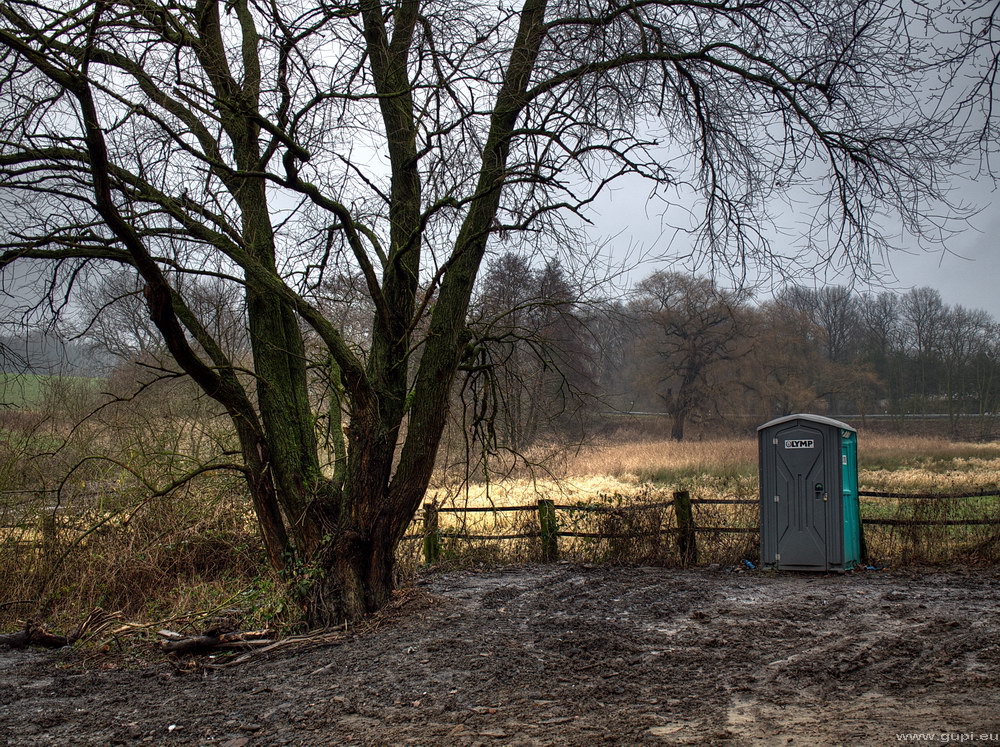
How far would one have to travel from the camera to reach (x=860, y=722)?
4176 mm

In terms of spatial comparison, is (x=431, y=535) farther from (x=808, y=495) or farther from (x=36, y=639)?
(x=808, y=495)

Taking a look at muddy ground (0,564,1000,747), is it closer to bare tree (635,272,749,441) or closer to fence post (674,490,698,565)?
fence post (674,490,698,565)

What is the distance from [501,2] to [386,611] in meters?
5.98

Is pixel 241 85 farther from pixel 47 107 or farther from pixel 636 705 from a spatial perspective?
pixel 636 705

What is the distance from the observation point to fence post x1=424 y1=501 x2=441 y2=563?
37.1 feet

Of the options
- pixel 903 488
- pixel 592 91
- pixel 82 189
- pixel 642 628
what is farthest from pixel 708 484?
pixel 82 189

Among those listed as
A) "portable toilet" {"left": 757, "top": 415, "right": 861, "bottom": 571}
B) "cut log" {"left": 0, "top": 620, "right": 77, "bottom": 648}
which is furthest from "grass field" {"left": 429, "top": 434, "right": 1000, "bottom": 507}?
"cut log" {"left": 0, "top": 620, "right": 77, "bottom": 648}

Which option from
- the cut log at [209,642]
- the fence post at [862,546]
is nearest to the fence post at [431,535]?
the cut log at [209,642]

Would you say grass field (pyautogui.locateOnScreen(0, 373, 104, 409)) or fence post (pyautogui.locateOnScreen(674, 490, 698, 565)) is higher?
grass field (pyautogui.locateOnScreen(0, 373, 104, 409))

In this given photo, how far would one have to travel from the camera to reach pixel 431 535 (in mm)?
11336

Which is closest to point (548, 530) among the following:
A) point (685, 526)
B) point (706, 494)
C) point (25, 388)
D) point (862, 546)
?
point (685, 526)

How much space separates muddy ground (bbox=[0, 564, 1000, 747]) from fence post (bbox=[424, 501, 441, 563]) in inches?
106

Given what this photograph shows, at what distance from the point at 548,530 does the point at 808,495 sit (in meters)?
3.68

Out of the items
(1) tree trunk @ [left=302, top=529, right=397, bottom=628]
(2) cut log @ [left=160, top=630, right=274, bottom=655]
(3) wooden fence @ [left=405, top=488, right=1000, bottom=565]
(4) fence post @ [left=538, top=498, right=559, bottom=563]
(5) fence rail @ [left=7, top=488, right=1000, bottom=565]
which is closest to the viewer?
(2) cut log @ [left=160, top=630, right=274, bottom=655]
